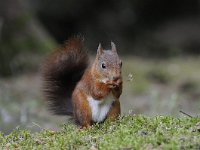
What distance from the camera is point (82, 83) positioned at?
500 cm

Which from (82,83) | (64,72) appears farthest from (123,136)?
(64,72)

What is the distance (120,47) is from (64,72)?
9.83m

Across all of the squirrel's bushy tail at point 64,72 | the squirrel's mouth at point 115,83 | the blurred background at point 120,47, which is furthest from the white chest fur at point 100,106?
the blurred background at point 120,47

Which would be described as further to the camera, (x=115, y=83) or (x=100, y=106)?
(x=100, y=106)

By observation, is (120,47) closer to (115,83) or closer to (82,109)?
(82,109)

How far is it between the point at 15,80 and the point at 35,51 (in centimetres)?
82

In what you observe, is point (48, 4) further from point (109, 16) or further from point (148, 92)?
point (148, 92)

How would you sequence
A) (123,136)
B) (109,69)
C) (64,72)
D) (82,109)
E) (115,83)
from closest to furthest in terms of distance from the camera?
(123,136)
(115,83)
(109,69)
(82,109)
(64,72)

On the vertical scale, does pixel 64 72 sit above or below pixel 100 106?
above

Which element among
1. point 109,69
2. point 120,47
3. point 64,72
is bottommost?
point 109,69

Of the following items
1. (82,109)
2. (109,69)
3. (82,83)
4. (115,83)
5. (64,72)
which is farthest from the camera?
(64,72)

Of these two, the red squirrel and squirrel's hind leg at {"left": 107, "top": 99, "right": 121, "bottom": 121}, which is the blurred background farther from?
squirrel's hind leg at {"left": 107, "top": 99, "right": 121, "bottom": 121}

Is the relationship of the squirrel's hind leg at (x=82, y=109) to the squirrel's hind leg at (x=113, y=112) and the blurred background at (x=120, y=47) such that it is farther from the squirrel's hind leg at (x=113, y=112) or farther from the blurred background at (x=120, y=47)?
the blurred background at (x=120, y=47)

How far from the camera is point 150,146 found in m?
3.96
